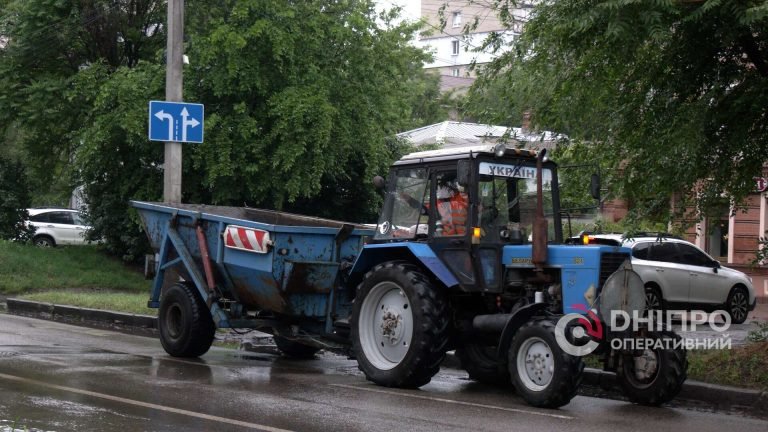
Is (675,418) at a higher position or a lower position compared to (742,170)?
lower

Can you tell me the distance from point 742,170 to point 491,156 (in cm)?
334

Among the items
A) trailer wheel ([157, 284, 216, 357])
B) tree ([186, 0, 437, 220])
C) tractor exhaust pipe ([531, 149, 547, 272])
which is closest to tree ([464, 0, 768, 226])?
tractor exhaust pipe ([531, 149, 547, 272])

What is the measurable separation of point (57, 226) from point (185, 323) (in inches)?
1027

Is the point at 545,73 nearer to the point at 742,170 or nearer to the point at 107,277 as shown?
the point at 742,170

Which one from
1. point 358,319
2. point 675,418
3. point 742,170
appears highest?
point 742,170

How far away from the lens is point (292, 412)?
8.62 m

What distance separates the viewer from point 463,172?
10.1 m

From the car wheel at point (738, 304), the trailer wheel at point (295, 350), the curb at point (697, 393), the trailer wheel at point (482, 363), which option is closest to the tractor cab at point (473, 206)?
the trailer wheel at point (482, 363)

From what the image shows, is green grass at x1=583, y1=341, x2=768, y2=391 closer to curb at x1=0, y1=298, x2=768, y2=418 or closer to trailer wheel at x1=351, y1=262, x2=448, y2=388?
curb at x1=0, y1=298, x2=768, y2=418

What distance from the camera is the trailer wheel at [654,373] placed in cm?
970

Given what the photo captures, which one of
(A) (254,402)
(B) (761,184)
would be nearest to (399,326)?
(A) (254,402)

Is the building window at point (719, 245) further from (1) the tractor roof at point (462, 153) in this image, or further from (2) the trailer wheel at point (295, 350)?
(1) the tractor roof at point (462, 153)

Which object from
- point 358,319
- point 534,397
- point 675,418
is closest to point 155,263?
point 358,319

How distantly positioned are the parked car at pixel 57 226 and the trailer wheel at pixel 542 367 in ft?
95.3
